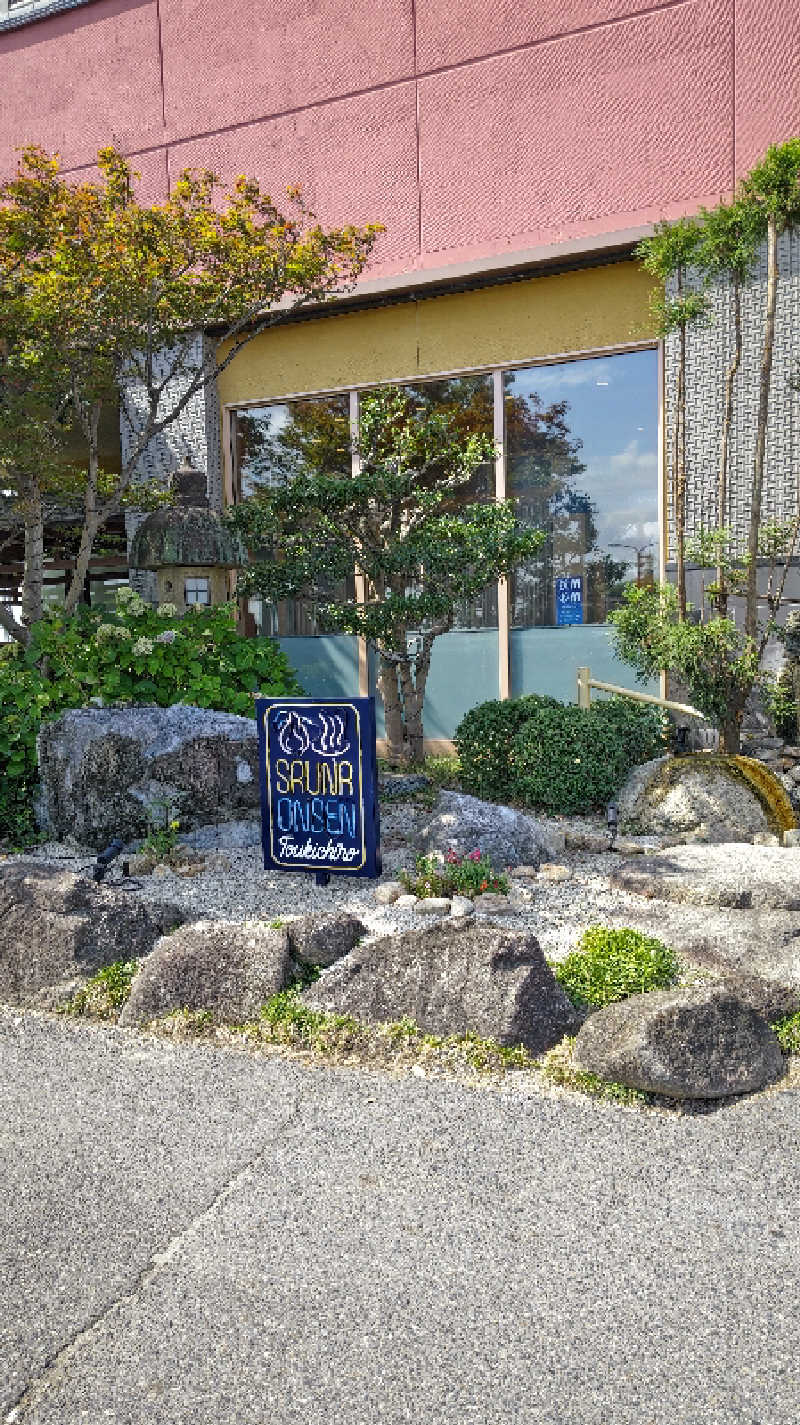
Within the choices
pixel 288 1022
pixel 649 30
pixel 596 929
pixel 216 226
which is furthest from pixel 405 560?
pixel 649 30

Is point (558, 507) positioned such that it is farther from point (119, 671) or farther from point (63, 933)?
point (63, 933)

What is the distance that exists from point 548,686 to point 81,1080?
706cm

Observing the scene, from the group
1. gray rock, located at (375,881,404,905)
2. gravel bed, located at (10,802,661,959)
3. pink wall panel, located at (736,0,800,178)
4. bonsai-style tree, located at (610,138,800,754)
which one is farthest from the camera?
pink wall panel, located at (736,0,800,178)

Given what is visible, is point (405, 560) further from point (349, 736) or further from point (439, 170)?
point (439, 170)

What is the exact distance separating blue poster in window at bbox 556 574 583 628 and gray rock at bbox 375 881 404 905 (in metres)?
5.20

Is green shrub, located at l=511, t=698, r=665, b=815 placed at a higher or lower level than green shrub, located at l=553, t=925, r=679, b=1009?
higher

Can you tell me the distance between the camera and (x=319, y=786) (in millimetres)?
5570

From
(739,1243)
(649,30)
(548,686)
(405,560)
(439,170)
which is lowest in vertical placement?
(739,1243)

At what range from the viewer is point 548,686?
33.4 ft

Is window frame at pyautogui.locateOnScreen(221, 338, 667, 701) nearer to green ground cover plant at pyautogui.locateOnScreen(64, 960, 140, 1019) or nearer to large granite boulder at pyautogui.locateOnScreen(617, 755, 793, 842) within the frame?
large granite boulder at pyautogui.locateOnScreen(617, 755, 793, 842)

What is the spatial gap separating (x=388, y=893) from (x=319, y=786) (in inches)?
26.3

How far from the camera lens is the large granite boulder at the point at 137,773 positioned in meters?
6.72

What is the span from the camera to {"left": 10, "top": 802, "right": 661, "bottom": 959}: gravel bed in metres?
5.03

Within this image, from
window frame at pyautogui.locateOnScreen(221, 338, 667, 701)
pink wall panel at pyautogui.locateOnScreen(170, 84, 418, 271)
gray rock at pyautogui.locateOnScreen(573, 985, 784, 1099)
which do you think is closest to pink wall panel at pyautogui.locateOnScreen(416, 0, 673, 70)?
pink wall panel at pyautogui.locateOnScreen(170, 84, 418, 271)
